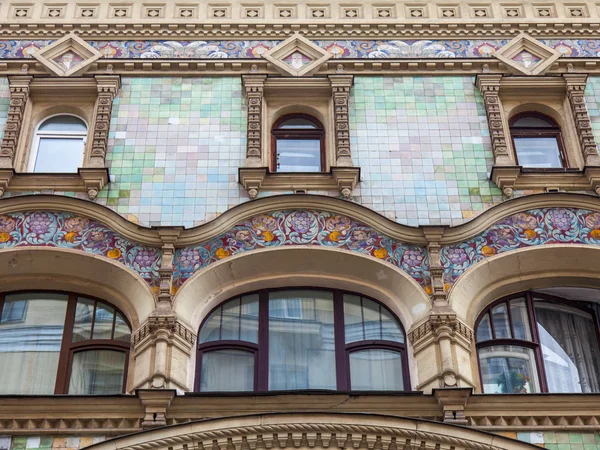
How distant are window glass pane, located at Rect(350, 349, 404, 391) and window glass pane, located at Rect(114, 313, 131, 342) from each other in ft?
9.07

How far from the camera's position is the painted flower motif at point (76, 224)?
1426 cm

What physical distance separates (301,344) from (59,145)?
4946 millimetres

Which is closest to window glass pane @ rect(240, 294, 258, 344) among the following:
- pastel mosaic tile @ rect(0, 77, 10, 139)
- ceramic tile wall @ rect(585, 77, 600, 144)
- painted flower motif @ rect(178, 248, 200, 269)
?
painted flower motif @ rect(178, 248, 200, 269)

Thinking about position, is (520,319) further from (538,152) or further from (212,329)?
(212,329)

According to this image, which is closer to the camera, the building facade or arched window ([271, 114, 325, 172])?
the building facade

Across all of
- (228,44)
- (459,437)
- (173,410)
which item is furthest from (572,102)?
(173,410)

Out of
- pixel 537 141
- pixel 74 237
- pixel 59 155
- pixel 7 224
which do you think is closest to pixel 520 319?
pixel 537 141

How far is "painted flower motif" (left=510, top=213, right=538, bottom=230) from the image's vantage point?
1433 centimetres

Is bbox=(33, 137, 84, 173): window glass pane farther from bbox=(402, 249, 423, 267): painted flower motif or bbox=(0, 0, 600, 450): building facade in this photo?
bbox=(402, 249, 423, 267): painted flower motif

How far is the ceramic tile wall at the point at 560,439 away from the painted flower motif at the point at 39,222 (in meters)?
6.32

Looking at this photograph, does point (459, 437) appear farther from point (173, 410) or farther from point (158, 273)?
point (158, 273)

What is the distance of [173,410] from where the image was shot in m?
12.2

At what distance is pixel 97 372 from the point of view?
1332 centimetres

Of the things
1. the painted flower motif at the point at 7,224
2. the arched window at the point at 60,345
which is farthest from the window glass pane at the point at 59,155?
the arched window at the point at 60,345
